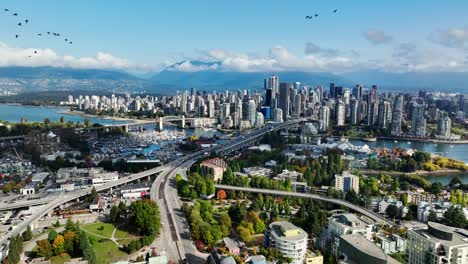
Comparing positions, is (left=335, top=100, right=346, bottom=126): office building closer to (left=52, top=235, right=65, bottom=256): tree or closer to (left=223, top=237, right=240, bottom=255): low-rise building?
(left=223, top=237, right=240, bottom=255): low-rise building

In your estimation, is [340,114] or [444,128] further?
[340,114]

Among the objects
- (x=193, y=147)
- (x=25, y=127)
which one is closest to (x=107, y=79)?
(x=25, y=127)

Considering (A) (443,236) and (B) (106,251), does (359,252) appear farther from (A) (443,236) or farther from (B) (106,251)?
(B) (106,251)

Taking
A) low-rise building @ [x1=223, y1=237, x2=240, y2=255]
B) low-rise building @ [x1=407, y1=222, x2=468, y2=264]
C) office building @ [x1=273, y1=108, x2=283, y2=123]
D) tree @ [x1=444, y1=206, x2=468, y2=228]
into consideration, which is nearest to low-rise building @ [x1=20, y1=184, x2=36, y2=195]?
low-rise building @ [x1=223, y1=237, x2=240, y2=255]

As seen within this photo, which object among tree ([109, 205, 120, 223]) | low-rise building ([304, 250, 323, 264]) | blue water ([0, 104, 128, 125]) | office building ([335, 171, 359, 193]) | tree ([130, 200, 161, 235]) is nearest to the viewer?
low-rise building ([304, 250, 323, 264])

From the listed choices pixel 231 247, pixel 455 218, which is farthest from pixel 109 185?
pixel 455 218
